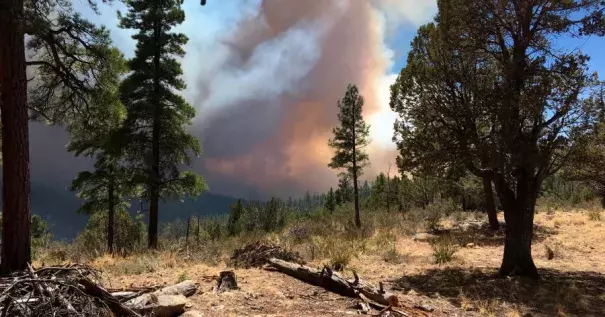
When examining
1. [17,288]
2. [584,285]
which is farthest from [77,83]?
[584,285]

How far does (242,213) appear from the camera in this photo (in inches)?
2511

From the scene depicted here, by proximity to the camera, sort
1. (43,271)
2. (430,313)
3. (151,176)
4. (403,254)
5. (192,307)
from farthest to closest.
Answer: (151,176) → (403,254) → (430,313) → (192,307) → (43,271)

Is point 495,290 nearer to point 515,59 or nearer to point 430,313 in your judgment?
point 430,313

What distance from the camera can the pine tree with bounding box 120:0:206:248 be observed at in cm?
1895

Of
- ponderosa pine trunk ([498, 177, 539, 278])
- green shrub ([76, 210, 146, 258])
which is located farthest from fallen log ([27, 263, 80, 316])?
green shrub ([76, 210, 146, 258])

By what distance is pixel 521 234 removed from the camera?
34.8 ft

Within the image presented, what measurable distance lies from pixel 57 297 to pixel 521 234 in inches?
400

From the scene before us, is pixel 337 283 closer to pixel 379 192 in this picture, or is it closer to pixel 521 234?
pixel 521 234

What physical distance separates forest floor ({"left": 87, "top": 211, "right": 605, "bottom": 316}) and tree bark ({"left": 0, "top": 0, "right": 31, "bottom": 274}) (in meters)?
2.04

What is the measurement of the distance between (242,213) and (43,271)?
190ft

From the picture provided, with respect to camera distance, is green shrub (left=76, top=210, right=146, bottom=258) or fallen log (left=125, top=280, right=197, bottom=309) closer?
fallen log (left=125, top=280, right=197, bottom=309)

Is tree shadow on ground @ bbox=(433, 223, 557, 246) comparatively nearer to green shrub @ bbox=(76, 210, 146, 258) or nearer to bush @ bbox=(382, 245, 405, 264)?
bush @ bbox=(382, 245, 405, 264)

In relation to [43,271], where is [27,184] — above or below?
above

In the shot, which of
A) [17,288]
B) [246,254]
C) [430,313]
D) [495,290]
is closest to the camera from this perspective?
[17,288]
